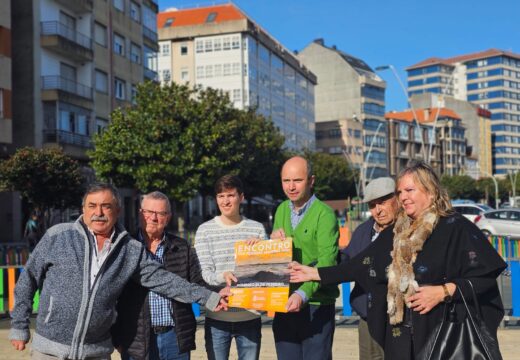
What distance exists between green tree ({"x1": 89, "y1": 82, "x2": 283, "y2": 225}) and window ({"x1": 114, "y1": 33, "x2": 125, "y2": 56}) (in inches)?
412

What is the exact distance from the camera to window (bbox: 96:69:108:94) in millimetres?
41062

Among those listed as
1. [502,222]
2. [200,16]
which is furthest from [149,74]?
[200,16]

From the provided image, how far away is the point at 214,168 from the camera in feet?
112

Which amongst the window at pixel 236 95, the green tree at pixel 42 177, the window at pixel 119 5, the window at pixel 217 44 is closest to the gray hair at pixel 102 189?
the green tree at pixel 42 177

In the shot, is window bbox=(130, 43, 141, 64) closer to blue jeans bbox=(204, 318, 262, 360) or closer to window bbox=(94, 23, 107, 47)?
window bbox=(94, 23, 107, 47)

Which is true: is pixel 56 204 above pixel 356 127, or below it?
below

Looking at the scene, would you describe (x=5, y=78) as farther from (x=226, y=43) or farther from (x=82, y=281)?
(x=226, y=43)

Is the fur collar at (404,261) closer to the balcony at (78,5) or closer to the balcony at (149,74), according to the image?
the balcony at (78,5)

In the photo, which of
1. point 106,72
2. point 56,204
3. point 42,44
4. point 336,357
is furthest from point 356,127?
point 336,357

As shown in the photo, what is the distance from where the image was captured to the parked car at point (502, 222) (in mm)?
29500

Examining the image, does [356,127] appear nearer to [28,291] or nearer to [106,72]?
[106,72]

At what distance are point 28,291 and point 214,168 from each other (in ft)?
98.7

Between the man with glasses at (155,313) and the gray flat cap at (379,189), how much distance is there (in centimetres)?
145

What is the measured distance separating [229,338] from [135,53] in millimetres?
44124
